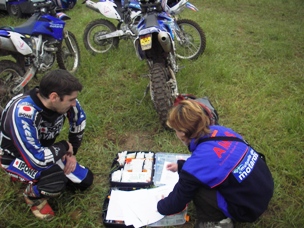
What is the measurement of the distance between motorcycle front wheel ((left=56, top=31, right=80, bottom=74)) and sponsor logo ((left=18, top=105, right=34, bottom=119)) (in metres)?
2.28

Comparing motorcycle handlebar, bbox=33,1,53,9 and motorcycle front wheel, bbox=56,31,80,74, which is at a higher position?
motorcycle handlebar, bbox=33,1,53,9

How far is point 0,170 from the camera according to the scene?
2.43 m

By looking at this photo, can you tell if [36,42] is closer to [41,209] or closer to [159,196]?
[41,209]

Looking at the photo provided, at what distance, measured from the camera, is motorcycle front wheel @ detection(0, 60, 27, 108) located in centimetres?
295

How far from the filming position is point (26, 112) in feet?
5.62

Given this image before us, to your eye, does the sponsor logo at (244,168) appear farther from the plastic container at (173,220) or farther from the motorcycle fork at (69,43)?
the motorcycle fork at (69,43)

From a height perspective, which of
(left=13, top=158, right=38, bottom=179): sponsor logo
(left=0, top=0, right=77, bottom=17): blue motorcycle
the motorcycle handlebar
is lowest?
(left=0, top=0, right=77, bottom=17): blue motorcycle

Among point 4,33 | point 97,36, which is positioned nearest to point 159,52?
point 4,33

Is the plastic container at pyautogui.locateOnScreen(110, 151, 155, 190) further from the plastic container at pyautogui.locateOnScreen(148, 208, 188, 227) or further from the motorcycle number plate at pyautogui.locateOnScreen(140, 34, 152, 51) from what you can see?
the motorcycle number plate at pyautogui.locateOnScreen(140, 34, 152, 51)

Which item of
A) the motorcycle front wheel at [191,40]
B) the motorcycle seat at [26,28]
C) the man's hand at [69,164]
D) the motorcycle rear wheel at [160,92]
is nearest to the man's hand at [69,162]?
the man's hand at [69,164]

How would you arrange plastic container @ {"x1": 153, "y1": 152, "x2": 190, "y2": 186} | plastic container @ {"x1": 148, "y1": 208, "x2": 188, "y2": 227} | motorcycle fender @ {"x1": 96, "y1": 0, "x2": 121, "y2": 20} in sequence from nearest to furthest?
plastic container @ {"x1": 148, "y1": 208, "x2": 188, "y2": 227}
plastic container @ {"x1": 153, "y1": 152, "x2": 190, "y2": 186}
motorcycle fender @ {"x1": 96, "y1": 0, "x2": 121, "y2": 20}

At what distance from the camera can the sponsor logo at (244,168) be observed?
4.85 feet

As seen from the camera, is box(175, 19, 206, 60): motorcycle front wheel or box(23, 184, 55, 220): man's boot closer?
box(23, 184, 55, 220): man's boot

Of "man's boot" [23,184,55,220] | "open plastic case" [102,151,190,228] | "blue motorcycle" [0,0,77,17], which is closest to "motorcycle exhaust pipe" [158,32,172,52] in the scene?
"open plastic case" [102,151,190,228]
